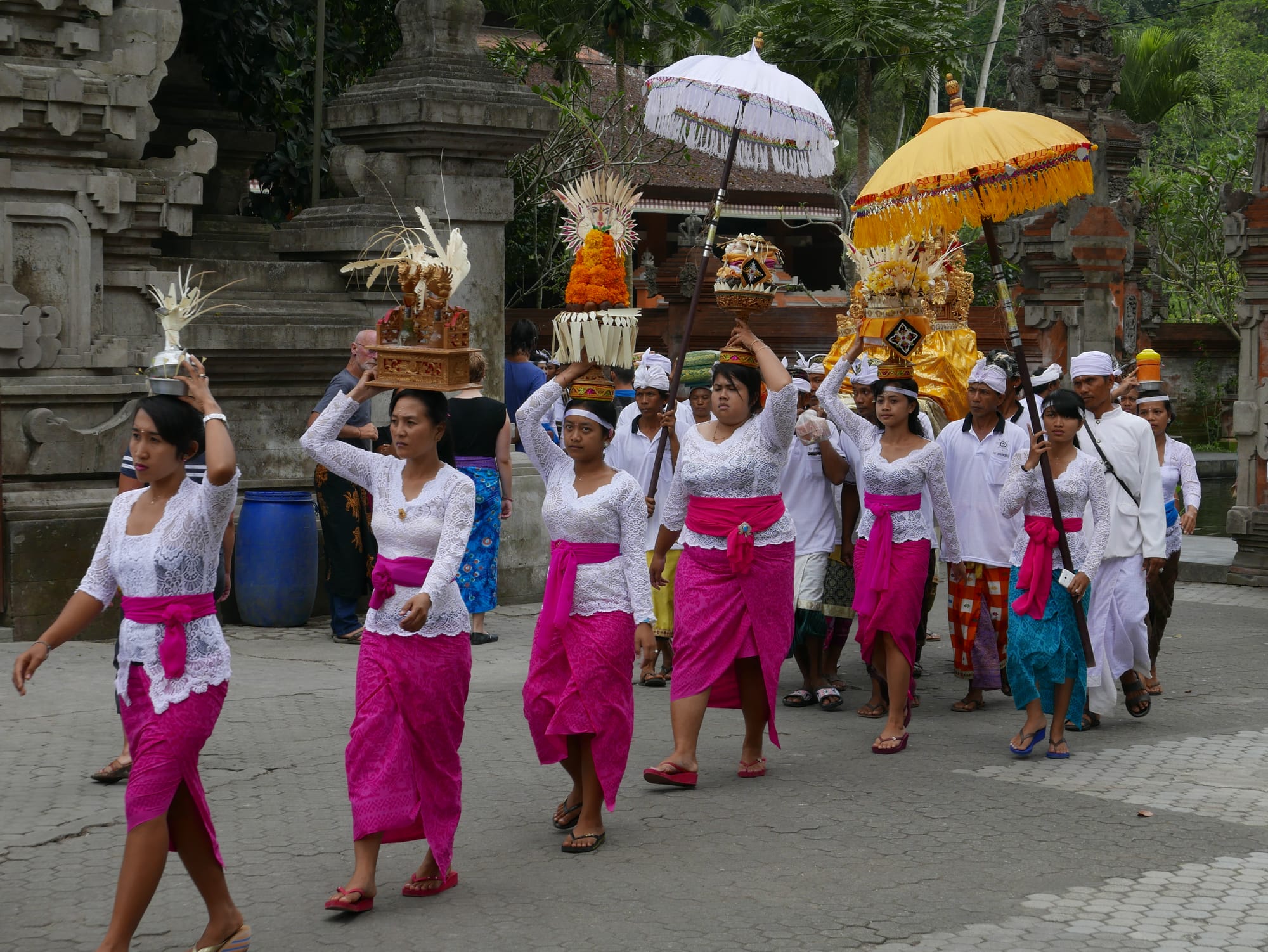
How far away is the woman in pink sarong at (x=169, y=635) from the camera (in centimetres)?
449

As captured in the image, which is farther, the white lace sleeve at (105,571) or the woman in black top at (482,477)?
the woman in black top at (482,477)

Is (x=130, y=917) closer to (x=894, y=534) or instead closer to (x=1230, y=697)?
(x=894, y=534)

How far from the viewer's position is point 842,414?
7809mm

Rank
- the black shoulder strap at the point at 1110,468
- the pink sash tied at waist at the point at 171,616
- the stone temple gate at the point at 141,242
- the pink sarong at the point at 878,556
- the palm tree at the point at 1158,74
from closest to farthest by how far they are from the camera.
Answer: the pink sash tied at waist at the point at 171,616 < the pink sarong at the point at 878,556 < the black shoulder strap at the point at 1110,468 < the stone temple gate at the point at 141,242 < the palm tree at the point at 1158,74

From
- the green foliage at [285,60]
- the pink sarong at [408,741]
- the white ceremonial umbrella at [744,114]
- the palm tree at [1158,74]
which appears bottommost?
the pink sarong at [408,741]

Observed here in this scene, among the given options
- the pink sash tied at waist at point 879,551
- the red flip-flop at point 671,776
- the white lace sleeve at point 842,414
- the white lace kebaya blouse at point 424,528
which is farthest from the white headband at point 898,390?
the white lace kebaya blouse at point 424,528

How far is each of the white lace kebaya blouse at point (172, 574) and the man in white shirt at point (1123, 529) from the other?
4.91m

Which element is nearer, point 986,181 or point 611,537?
point 611,537

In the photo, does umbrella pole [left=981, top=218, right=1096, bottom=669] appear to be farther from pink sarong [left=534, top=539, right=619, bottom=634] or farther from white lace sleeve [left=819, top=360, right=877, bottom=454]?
pink sarong [left=534, top=539, right=619, bottom=634]

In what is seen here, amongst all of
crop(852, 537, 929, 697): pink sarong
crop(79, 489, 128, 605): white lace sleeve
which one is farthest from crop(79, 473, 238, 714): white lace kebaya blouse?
crop(852, 537, 929, 697): pink sarong

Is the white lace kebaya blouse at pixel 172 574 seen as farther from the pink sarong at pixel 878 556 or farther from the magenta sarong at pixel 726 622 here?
the pink sarong at pixel 878 556

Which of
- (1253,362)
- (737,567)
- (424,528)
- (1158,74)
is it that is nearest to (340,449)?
(424,528)

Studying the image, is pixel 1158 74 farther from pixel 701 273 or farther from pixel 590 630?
pixel 590 630

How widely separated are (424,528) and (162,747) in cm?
118
